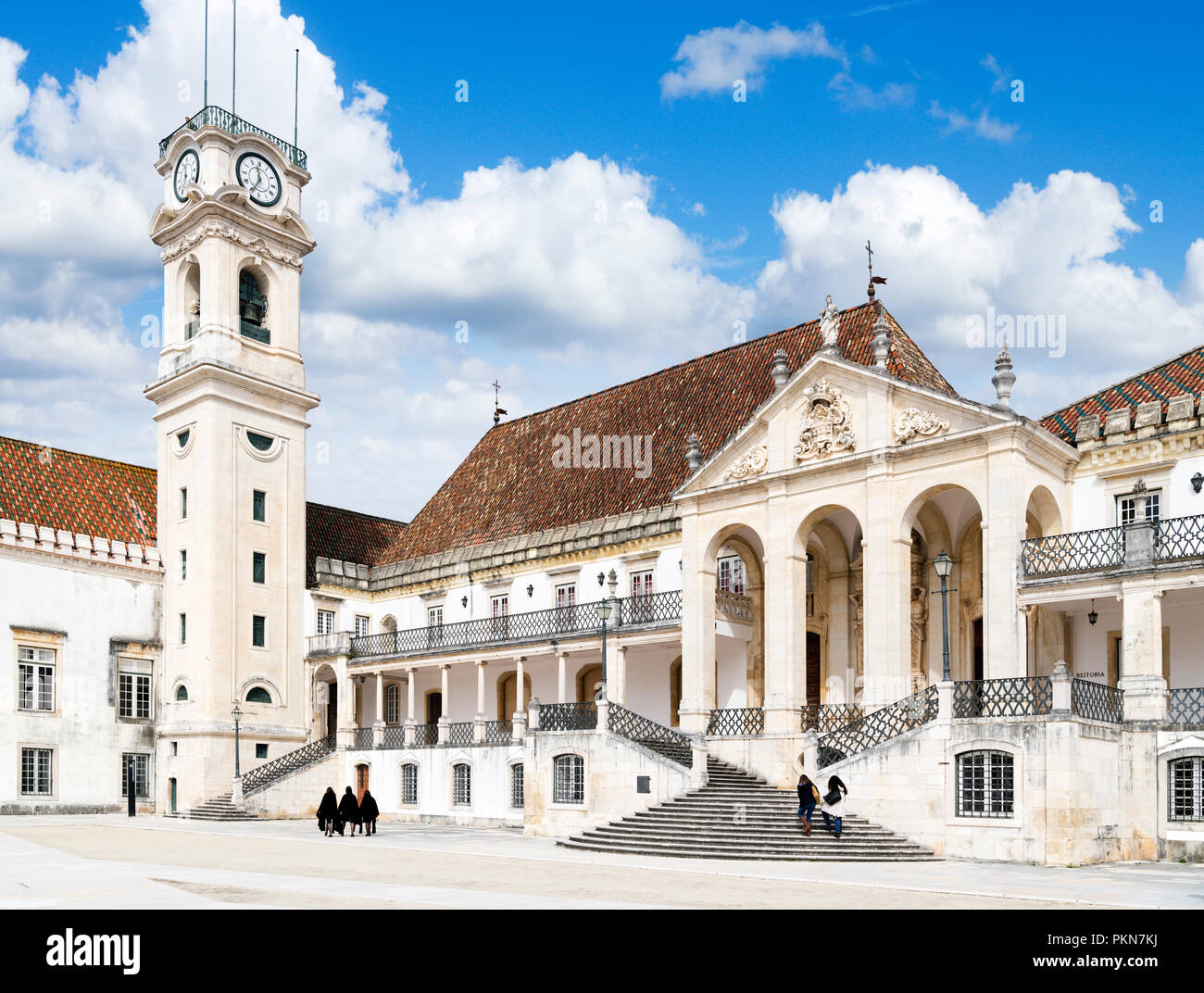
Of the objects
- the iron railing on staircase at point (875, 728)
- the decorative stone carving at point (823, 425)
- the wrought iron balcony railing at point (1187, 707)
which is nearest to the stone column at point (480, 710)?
the decorative stone carving at point (823, 425)

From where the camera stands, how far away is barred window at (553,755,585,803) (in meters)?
27.6

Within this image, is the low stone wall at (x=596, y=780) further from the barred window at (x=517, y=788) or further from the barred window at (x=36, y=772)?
the barred window at (x=36, y=772)

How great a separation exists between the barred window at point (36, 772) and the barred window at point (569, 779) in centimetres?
1920

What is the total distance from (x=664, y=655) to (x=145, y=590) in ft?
60.1

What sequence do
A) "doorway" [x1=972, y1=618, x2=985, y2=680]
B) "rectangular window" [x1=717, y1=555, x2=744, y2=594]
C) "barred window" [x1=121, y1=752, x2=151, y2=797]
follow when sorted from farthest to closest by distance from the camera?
"barred window" [x1=121, y1=752, x2=151, y2=797] → "rectangular window" [x1=717, y1=555, x2=744, y2=594] → "doorway" [x1=972, y1=618, x2=985, y2=680]

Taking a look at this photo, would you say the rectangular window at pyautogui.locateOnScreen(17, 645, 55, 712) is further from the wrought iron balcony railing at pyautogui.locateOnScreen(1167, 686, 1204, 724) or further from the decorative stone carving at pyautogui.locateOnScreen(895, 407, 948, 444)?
the wrought iron balcony railing at pyautogui.locateOnScreen(1167, 686, 1204, 724)

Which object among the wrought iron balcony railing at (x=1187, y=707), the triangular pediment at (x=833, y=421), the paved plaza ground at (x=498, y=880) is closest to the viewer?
the paved plaza ground at (x=498, y=880)

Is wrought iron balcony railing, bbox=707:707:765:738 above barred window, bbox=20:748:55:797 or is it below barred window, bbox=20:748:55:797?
above

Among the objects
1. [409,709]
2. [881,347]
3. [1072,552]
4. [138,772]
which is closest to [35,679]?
[138,772]

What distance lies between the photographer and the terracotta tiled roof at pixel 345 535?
45.7 metres

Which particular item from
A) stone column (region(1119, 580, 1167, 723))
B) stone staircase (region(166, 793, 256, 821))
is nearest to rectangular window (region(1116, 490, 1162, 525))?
stone column (region(1119, 580, 1167, 723))

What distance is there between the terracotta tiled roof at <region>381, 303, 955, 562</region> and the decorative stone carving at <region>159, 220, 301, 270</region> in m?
9.97

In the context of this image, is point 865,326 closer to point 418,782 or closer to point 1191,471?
point 1191,471

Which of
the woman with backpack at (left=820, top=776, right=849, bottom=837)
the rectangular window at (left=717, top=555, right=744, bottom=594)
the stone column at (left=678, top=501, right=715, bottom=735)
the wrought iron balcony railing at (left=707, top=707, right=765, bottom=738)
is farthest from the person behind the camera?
the rectangular window at (left=717, top=555, right=744, bottom=594)
